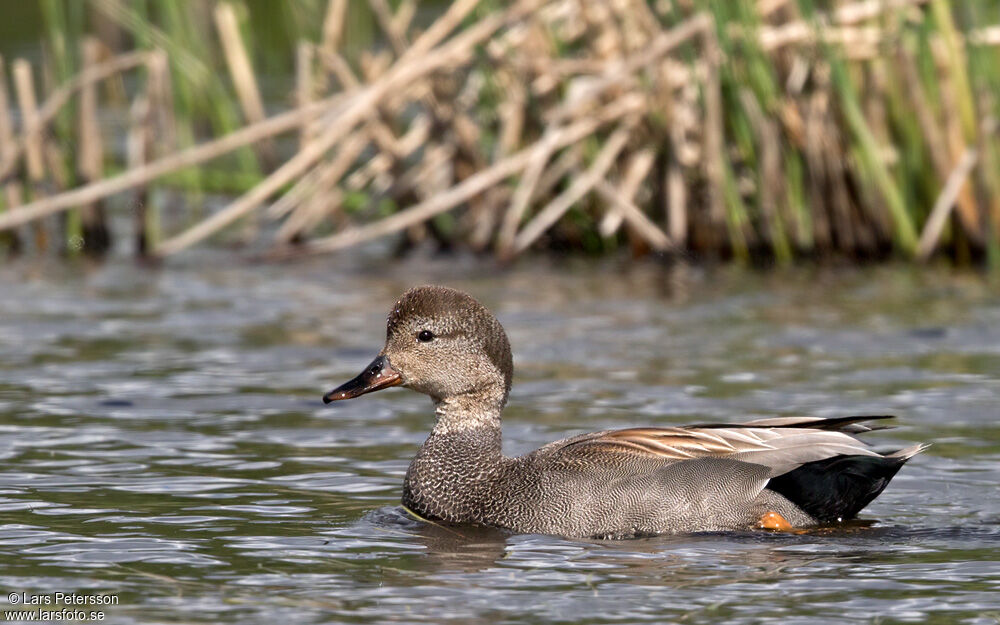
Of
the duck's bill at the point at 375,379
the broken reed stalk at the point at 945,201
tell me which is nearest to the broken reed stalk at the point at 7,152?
the broken reed stalk at the point at 945,201

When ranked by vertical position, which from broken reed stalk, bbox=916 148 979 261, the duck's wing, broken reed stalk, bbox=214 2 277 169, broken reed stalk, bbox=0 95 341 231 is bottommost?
the duck's wing

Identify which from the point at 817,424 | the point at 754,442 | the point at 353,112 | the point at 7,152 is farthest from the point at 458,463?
the point at 7,152

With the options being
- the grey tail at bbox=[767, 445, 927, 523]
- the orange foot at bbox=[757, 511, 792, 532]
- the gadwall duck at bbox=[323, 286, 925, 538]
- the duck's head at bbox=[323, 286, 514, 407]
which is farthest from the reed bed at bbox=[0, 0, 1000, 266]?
the orange foot at bbox=[757, 511, 792, 532]

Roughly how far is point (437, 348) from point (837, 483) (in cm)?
163

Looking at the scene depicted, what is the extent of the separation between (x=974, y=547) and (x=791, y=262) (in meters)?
6.56

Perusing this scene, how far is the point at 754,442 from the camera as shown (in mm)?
6535

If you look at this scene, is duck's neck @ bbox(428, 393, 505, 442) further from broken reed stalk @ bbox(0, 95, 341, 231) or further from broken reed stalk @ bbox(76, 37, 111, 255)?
broken reed stalk @ bbox(76, 37, 111, 255)

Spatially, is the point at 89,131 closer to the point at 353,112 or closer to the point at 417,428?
the point at 353,112

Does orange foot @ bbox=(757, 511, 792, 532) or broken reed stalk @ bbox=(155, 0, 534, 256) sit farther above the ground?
broken reed stalk @ bbox=(155, 0, 534, 256)

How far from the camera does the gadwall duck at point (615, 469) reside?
21.3 ft

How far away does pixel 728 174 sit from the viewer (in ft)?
39.7

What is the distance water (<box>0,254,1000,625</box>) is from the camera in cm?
560

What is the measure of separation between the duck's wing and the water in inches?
11.9

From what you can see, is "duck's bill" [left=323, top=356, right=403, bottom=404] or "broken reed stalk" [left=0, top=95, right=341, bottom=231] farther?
"broken reed stalk" [left=0, top=95, right=341, bottom=231]
